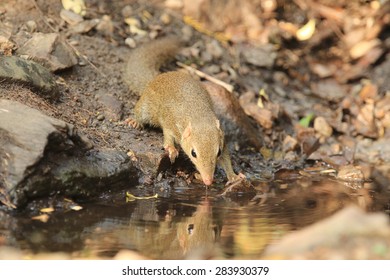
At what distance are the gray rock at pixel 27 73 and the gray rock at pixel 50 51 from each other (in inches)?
12.9

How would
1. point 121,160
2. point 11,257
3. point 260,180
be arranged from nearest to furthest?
point 11,257
point 121,160
point 260,180

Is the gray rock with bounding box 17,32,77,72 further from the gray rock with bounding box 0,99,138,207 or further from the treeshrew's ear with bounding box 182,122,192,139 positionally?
the treeshrew's ear with bounding box 182,122,192,139

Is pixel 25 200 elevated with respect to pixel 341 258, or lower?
lower

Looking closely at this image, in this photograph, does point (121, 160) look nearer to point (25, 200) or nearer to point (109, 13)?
point (25, 200)

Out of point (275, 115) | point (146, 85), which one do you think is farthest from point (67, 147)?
point (275, 115)

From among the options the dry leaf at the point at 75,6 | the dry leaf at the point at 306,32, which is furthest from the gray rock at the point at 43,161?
the dry leaf at the point at 306,32

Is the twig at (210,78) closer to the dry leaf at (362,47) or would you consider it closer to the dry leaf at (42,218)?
the dry leaf at (362,47)

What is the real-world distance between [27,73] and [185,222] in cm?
258

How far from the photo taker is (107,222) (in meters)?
5.28

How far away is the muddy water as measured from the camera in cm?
473

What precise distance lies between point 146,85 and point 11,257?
3.95 m

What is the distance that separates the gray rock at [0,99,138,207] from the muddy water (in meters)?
0.22

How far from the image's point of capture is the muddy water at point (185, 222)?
15.5ft

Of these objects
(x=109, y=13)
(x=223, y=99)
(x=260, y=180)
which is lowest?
(x=260, y=180)
